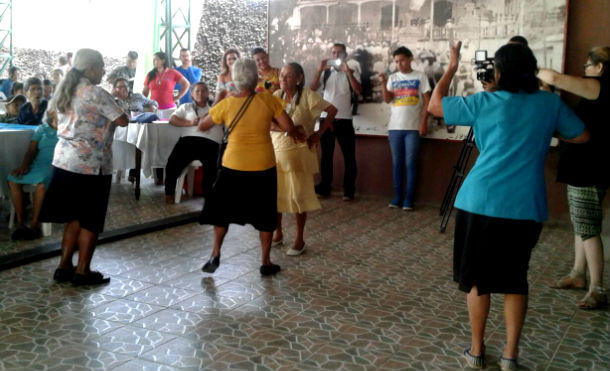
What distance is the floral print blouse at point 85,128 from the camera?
398 centimetres

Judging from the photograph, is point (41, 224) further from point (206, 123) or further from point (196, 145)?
point (206, 123)

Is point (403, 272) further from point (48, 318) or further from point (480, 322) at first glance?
point (48, 318)

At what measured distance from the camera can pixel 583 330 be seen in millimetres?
3590

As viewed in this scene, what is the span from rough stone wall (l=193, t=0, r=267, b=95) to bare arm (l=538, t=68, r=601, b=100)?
12.9 m

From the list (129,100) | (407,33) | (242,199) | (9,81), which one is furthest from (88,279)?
(9,81)

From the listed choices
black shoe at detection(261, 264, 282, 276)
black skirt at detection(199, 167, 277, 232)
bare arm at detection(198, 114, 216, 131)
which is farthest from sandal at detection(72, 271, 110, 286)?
bare arm at detection(198, 114, 216, 131)

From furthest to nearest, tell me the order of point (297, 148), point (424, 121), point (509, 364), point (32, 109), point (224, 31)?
point (224, 31) < point (424, 121) < point (32, 109) < point (297, 148) < point (509, 364)

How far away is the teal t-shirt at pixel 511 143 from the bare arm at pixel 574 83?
0.60 m

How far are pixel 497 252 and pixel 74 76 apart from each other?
2.76 metres

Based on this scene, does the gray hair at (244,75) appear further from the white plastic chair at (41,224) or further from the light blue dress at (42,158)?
the white plastic chair at (41,224)

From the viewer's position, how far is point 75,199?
4086mm

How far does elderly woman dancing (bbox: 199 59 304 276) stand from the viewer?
13.7 feet

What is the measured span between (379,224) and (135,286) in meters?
2.95

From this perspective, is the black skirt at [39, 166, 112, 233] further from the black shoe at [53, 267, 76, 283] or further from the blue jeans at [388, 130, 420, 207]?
the blue jeans at [388, 130, 420, 207]
